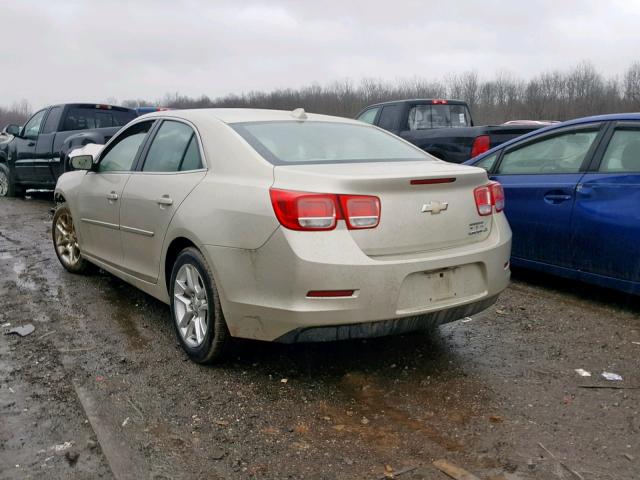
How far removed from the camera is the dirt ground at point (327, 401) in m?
2.71

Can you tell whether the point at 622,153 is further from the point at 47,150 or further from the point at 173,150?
the point at 47,150

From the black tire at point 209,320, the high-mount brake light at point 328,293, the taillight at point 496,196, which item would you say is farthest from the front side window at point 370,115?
the high-mount brake light at point 328,293

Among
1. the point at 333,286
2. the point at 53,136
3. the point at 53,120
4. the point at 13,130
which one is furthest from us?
the point at 13,130

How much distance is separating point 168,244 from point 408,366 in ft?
5.55

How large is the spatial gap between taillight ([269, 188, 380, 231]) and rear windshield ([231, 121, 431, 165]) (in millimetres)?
409

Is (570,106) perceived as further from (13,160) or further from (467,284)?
(467,284)

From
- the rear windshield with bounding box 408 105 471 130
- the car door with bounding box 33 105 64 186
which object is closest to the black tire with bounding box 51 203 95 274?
the car door with bounding box 33 105 64 186

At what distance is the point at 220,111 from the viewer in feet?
14.2

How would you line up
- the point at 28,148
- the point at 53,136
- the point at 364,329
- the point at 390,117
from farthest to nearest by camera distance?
1. the point at 28,148
2. the point at 53,136
3. the point at 390,117
4. the point at 364,329

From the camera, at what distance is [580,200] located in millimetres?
4848

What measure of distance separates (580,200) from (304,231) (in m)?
2.80

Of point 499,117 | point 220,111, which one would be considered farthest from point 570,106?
point 220,111

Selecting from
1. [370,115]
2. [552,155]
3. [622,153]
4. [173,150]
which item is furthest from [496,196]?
[370,115]

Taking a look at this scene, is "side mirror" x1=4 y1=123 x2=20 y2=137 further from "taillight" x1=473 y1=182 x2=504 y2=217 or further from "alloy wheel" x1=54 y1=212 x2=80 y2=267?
"taillight" x1=473 y1=182 x2=504 y2=217
